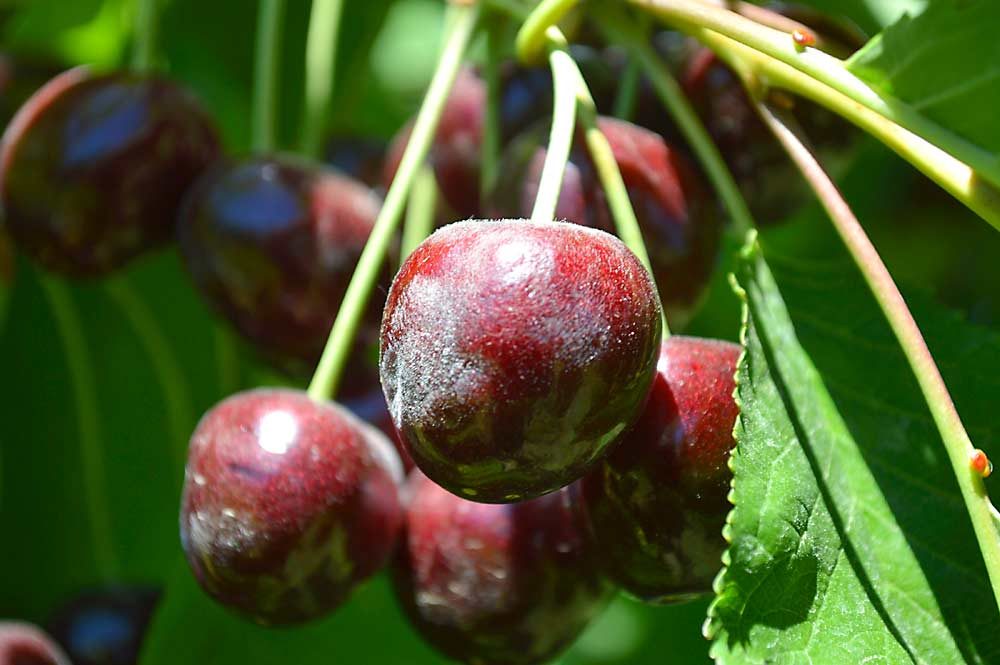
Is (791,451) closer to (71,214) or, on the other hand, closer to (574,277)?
(574,277)

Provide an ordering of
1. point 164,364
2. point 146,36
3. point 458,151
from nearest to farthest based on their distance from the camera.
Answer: point 458,151 < point 146,36 < point 164,364

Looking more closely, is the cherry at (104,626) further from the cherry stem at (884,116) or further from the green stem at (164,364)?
the cherry stem at (884,116)

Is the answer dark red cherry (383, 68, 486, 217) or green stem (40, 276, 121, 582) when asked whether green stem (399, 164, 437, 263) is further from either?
green stem (40, 276, 121, 582)

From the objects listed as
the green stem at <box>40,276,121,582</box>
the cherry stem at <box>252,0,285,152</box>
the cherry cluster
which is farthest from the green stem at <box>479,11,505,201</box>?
the green stem at <box>40,276,121,582</box>

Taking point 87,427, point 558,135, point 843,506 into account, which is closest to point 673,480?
point 843,506

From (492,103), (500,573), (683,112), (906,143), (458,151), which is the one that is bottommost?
(500,573)

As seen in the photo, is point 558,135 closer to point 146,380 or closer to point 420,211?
point 420,211

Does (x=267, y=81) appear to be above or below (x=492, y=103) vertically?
below

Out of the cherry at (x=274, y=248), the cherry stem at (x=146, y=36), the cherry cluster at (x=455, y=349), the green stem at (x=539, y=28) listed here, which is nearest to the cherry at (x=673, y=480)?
the cherry cluster at (x=455, y=349)
